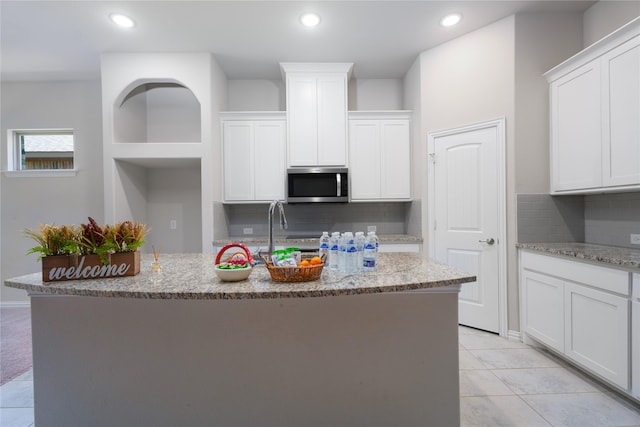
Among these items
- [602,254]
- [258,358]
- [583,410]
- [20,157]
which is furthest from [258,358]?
[20,157]

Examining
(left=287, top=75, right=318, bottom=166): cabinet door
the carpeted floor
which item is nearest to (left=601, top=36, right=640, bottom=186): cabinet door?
(left=287, top=75, right=318, bottom=166): cabinet door

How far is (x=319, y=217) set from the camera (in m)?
3.87

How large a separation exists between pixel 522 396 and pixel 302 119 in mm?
3182

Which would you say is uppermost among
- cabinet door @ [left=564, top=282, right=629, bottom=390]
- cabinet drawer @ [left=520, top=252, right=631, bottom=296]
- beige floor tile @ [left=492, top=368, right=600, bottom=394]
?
cabinet drawer @ [left=520, top=252, right=631, bottom=296]

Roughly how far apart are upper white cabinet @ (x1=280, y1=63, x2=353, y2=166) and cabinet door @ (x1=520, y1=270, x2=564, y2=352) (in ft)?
7.15

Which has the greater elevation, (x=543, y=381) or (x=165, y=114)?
(x=165, y=114)

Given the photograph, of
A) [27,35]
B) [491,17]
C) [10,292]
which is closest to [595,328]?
[491,17]

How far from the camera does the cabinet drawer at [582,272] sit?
176 centimetres

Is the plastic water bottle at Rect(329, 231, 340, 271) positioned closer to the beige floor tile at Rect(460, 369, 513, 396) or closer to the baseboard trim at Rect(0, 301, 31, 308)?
the beige floor tile at Rect(460, 369, 513, 396)

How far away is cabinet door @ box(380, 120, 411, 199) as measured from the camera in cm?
Result: 356

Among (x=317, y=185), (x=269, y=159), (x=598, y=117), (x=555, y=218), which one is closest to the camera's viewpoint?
(x=598, y=117)

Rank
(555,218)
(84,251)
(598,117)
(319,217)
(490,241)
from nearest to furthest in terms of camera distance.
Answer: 1. (84,251)
2. (598,117)
3. (555,218)
4. (490,241)
5. (319,217)

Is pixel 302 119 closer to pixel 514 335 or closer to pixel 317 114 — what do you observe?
pixel 317 114

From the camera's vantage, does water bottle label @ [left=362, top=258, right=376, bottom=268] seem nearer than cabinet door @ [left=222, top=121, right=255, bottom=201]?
Yes
